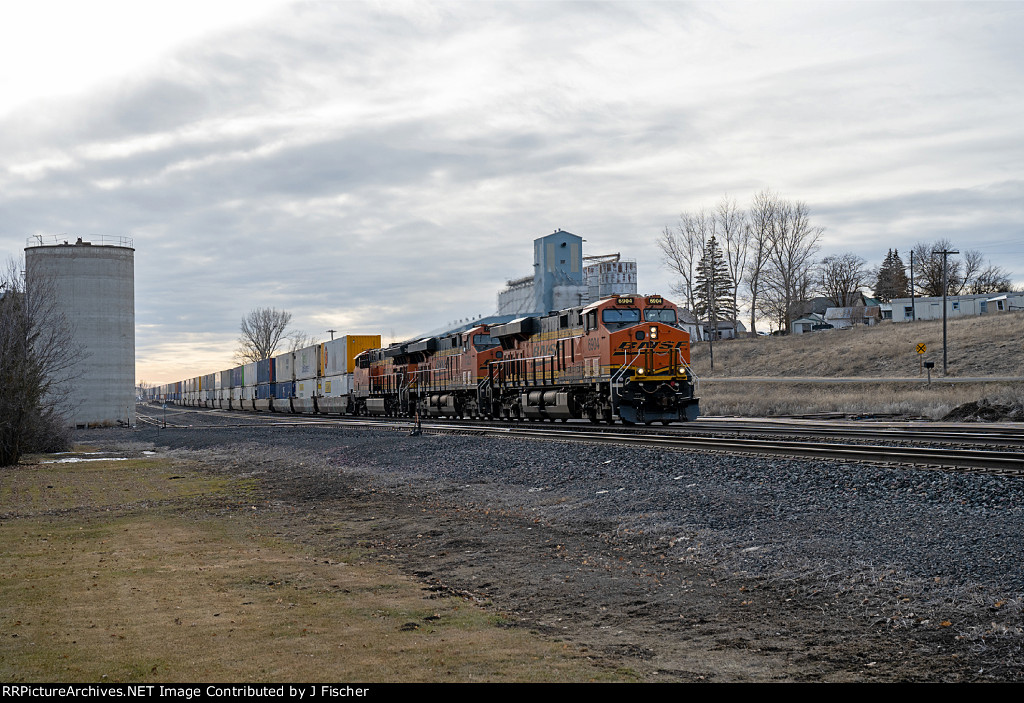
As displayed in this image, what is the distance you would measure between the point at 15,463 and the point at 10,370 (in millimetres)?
2878

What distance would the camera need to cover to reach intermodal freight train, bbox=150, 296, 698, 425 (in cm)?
2431

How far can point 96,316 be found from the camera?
5012cm

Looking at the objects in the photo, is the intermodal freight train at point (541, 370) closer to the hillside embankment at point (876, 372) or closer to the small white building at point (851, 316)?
the hillside embankment at point (876, 372)

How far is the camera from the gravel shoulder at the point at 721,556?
577 cm

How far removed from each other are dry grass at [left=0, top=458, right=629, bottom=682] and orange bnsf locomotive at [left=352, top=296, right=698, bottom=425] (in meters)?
14.1

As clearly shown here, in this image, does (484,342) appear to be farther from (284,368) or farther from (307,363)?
(284,368)

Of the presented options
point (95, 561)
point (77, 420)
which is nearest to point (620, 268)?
point (77, 420)

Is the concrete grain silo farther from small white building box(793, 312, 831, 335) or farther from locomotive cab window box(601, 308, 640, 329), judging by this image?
small white building box(793, 312, 831, 335)

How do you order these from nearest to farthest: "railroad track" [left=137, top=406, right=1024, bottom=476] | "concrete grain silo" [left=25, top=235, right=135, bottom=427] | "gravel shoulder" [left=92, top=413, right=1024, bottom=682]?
Result: "gravel shoulder" [left=92, top=413, right=1024, bottom=682] < "railroad track" [left=137, top=406, right=1024, bottom=476] < "concrete grain silo" [left=25, top=235, right=135, bottom=427]

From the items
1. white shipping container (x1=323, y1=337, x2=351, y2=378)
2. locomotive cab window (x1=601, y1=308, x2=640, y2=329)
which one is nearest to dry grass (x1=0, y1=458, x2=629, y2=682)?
locomotive cab window (x1=601, y1=308, x2=640, y2=329)

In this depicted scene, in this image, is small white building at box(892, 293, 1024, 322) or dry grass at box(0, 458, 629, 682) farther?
small white building at box(892, 293, 1024, 322)

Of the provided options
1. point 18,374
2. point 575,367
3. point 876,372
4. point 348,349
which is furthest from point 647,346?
point 876,372

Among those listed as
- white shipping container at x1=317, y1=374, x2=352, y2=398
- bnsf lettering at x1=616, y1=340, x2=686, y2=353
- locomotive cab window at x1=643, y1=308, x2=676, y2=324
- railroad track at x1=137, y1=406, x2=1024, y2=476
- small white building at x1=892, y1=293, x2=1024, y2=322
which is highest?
small white building at x1=892, y1=293, x2=1024, y2=322
